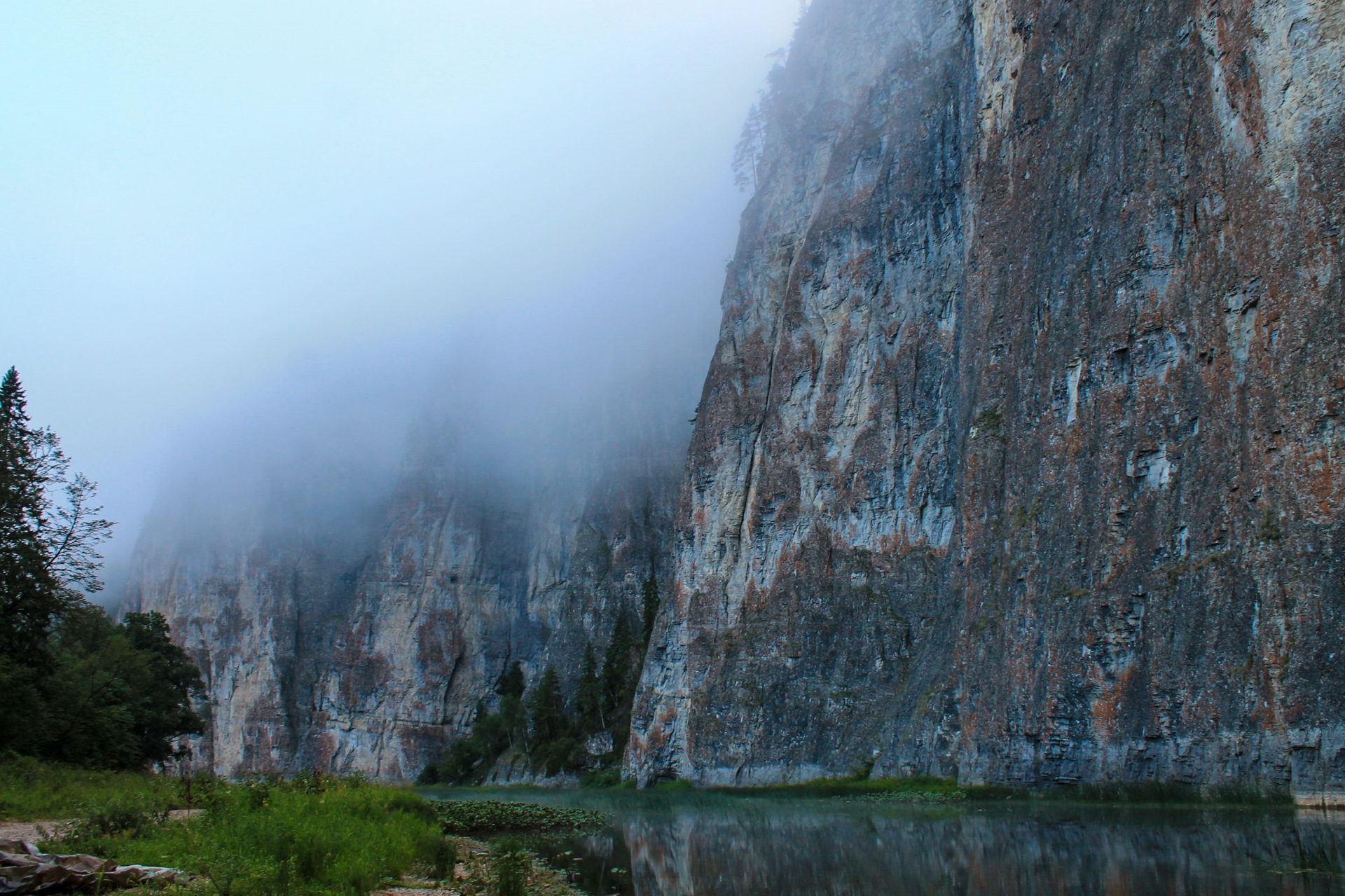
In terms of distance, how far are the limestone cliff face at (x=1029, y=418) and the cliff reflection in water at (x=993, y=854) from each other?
4.97 metres

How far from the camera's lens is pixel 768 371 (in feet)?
209

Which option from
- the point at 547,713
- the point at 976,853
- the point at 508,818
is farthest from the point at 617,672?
the point at 976,853

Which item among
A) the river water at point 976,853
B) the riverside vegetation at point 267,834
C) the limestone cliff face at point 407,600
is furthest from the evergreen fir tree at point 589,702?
the riverside vegetation at point 267,834

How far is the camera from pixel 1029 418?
118ft

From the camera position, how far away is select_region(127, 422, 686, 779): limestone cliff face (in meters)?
93.6

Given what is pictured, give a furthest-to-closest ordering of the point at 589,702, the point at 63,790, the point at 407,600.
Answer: the point at 407,600
the point at 589,702
the point at 63,790

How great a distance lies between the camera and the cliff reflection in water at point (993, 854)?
13117 millimetres

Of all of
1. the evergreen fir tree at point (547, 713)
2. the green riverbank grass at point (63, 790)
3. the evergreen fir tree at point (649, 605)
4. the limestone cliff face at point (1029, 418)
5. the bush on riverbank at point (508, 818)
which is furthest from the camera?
the evergreen fir tree at point (547, 713)

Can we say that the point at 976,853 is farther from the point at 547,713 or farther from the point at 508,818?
the point at 547,713

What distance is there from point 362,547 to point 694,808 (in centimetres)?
8582

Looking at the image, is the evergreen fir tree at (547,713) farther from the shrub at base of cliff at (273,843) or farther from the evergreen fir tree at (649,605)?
the shrub at base of cliff at (273,843)

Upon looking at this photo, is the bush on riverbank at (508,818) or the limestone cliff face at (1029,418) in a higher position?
the limestone cliff face at (1029,418)

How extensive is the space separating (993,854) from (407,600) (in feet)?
307

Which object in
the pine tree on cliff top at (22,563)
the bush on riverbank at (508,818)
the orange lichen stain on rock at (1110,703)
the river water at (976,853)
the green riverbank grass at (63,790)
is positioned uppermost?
the pine tree on cliff top at (22,563)
